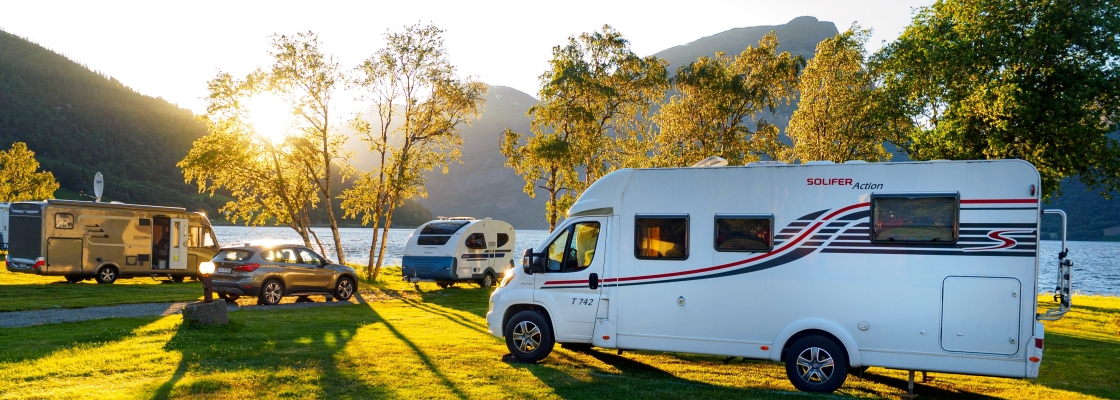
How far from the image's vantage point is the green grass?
19.5 meters

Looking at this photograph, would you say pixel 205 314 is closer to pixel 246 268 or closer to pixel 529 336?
pixel 529 336

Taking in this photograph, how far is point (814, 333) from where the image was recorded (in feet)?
31.4

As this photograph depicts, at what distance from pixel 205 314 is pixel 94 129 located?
188m

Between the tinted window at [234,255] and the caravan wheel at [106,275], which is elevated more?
the tinted window at [234,255]

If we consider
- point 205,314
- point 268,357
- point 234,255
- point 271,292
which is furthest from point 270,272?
point 268,357

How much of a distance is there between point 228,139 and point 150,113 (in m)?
176

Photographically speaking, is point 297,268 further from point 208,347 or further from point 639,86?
point 639,86

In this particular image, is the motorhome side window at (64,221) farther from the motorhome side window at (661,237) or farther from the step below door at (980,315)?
the step below door at (980,315)

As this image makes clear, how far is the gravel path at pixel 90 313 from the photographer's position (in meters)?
16.0

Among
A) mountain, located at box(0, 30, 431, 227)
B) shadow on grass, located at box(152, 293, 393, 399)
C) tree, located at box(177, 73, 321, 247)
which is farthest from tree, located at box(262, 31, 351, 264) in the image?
mountain, located at box(0, 30, 431, 227)

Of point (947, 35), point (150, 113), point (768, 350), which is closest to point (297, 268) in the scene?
point (768, 350)

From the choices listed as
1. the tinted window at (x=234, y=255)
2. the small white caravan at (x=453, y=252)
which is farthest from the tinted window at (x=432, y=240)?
the tinted window at (x=234, y=255)

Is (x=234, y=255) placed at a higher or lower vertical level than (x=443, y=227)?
lower

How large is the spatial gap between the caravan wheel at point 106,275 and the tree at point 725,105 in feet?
65.8
